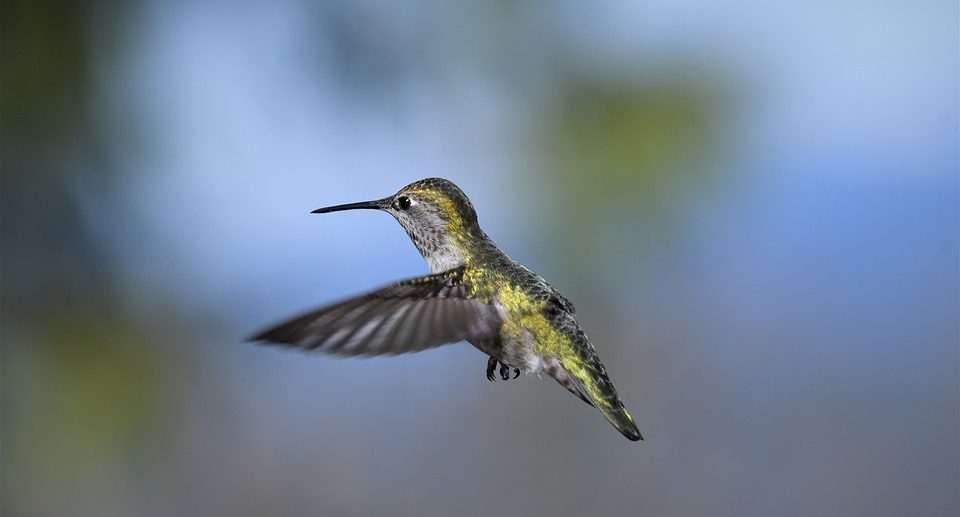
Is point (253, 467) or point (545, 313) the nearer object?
point (545, 313)

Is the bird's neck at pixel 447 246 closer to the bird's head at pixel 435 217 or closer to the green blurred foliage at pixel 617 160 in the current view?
the bird's head at pixel 435 217

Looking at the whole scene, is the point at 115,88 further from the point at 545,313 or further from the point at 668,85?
the point at 545,313

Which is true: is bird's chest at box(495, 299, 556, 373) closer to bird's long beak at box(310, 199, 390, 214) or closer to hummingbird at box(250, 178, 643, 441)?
hummingbird at box(250, 178, 643, 441)

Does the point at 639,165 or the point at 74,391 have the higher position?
the point at 639,165

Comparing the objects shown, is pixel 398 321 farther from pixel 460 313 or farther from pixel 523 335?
pixel 523 335

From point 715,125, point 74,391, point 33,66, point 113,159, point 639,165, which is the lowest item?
point 74,391

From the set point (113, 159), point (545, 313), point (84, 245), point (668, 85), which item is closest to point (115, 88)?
point (113, 159)

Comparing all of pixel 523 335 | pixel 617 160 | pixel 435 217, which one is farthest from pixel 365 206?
pixel 617 160
